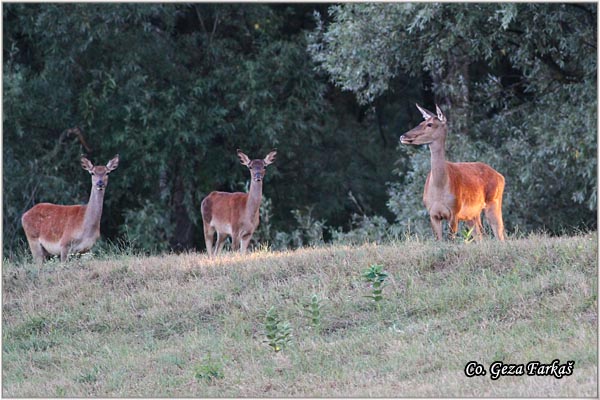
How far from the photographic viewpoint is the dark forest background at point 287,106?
17750 millimetres

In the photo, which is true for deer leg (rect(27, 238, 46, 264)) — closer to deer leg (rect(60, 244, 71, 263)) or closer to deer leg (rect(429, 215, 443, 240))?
deer leg (rect(60, 244, 71, 263))

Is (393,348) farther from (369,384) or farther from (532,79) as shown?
(532,79)

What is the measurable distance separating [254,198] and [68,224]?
2706 mm

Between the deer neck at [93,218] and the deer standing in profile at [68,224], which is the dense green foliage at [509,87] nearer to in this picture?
the deer standing in profile at [68,224]

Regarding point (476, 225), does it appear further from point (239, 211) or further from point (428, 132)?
point (239, 211)

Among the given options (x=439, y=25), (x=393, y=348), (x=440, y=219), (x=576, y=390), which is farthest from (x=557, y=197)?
(x=576, y=390)

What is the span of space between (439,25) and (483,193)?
4343 millimetres

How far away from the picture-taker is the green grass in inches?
355

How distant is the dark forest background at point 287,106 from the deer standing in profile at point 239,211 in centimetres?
132

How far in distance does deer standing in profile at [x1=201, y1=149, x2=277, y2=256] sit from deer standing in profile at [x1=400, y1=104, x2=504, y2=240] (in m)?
2.67

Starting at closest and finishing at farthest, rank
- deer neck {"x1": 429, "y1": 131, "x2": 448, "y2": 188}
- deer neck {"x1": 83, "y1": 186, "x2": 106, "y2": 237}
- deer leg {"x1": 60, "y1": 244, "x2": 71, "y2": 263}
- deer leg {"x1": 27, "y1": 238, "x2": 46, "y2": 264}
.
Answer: deer neck {"x1": 429, "y1": 131, "x2": 448, "y2": 188} < deer leg {"x1": 60, "y1": 244, "x2": 71, "y2": 263} < deer neck {"x1": 83, "y1": 186, "x2": 106, "y2": 237} < deer leg {"x1": 27, "y1": 238, "x2": 46, "y2": 264}

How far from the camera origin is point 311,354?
31.8 ft

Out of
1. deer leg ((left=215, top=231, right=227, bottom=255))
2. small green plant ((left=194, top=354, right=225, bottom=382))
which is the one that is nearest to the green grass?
small green plant ((left=194, top=354, right=225, bottom=382))

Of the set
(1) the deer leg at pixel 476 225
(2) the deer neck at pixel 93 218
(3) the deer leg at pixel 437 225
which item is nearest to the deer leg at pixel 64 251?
(2) the deer neck at pixel 93 218
